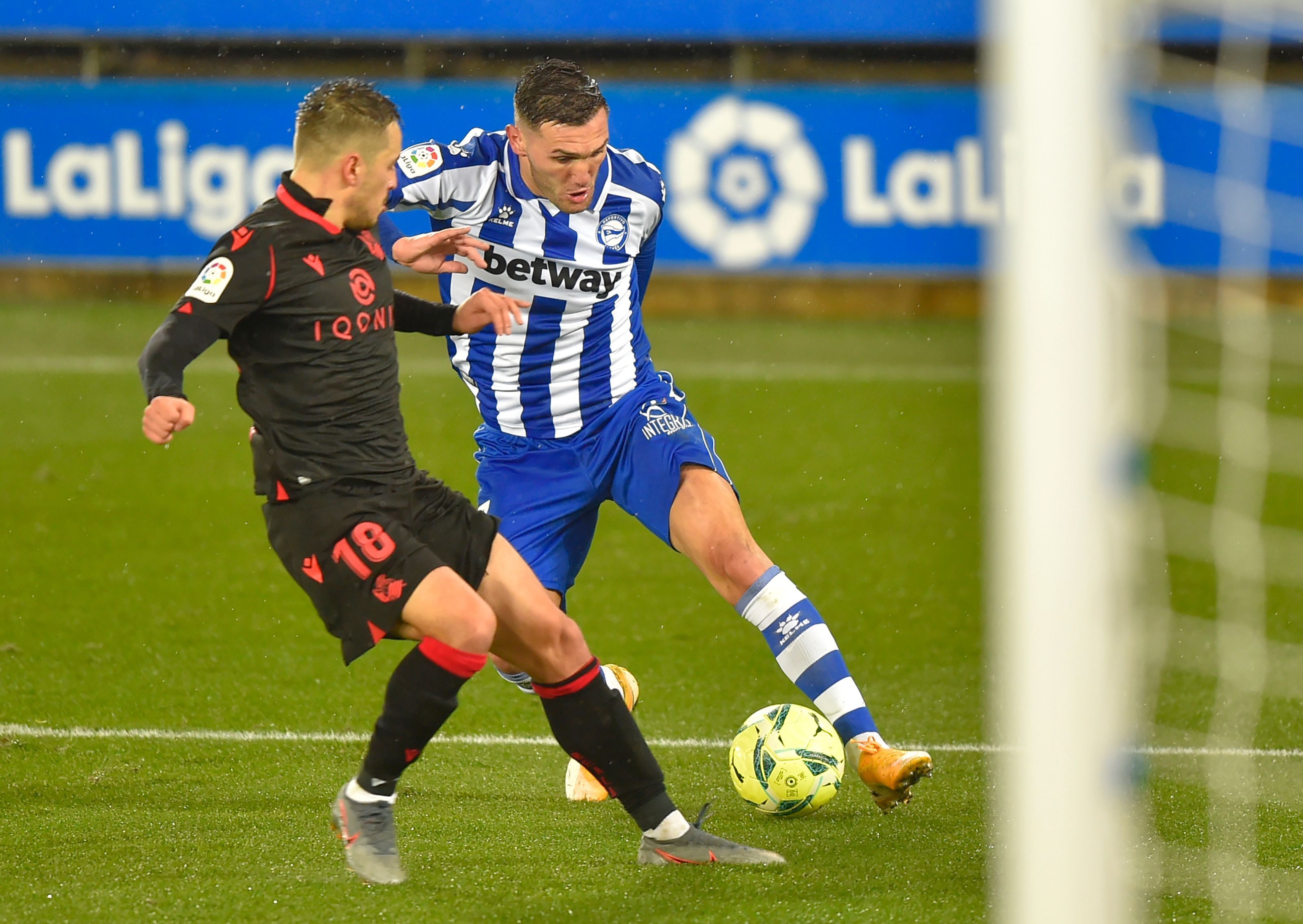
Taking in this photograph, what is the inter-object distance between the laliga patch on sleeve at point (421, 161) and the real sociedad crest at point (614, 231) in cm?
48

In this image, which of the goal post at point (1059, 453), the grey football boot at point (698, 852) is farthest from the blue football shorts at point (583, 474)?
the goal post at point (1059, 453)

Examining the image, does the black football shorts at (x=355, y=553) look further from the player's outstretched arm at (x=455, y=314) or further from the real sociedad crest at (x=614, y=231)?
the real sociedad crest at (x=614, y=231)

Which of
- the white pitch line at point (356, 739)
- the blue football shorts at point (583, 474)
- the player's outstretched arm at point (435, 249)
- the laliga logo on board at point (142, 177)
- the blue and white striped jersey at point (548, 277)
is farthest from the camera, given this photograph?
the laliga logo on board at point (142, 177)

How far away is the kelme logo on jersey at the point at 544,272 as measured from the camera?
4410mm

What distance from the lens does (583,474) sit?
4.36 m

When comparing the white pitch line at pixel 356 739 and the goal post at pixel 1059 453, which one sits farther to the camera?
the white pitch line at pixel 356 739

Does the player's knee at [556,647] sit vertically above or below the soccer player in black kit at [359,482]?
below

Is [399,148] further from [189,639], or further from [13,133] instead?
[13,133]

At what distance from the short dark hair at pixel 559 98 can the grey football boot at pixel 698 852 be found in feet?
5.98

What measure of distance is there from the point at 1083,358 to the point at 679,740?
2.84 meters

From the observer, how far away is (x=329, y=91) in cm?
334

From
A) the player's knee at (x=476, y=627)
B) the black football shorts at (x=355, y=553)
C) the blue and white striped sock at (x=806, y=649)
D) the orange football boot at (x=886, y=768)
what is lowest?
the orange football boot at (x=886, y=768)

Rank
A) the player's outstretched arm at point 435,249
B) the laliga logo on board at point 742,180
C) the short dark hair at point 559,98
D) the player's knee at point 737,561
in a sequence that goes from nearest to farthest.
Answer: the player's outstretched arm at point 435,249 < the player's knee at point 737,561 < the short dark hair at point 559,98 < the laliga logo on board at point 742,180

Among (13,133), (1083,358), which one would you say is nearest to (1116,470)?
(1083,358)
